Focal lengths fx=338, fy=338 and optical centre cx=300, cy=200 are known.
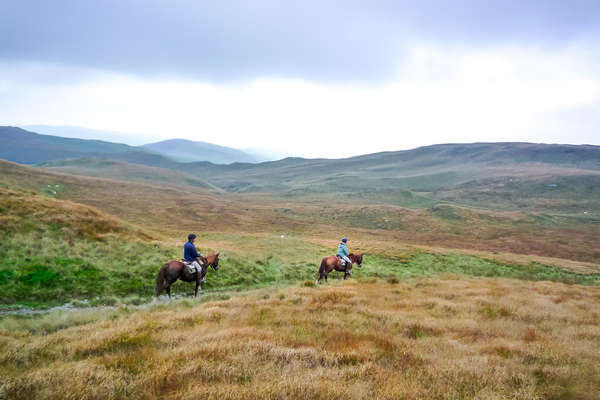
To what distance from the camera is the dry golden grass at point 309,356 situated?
504 centimetres

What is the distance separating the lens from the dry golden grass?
199 inches

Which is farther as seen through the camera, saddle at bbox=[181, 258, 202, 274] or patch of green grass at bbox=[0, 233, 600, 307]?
saddle at bbox=[181, 258, 202, 274]

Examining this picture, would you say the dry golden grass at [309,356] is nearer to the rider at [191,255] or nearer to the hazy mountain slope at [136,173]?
the rider at [191,255]

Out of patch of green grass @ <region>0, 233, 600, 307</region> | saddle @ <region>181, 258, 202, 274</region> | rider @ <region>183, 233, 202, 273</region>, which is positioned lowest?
patch of green grass @ <region>0, 233, 600, 307</region>

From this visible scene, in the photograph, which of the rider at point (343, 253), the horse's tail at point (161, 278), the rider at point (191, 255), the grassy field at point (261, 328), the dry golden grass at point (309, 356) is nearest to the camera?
the dry golden grass at point (309, 356)

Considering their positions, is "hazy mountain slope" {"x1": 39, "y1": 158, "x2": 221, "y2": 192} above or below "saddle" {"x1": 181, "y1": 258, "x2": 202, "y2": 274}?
above

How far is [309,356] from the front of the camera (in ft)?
21.5

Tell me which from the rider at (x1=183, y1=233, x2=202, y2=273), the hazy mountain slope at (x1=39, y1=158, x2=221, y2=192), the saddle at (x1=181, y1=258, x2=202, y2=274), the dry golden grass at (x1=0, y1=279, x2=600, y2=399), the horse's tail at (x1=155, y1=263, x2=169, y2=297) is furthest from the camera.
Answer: the hazy mountain slope at (x1=39, y1=158, x2=221, y2=192)

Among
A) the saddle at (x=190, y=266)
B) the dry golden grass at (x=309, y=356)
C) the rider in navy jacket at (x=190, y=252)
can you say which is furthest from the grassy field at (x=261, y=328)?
the rider in navy jacket at (x=190, y=252)

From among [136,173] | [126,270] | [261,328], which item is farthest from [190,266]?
[136,173]

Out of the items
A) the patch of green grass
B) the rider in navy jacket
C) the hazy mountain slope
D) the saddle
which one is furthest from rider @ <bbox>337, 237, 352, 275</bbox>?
the hazy mountain slope

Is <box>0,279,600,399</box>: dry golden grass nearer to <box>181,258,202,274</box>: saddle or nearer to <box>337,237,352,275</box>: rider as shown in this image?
<box>181,258,202,274</box>: saddle

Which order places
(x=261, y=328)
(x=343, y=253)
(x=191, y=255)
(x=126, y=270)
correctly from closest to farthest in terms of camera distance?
(x=261, y=328), (x=191, y=255), (x=126, y=270), (x=343, y=253)

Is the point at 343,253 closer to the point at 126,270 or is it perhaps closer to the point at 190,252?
the point at 190,252
